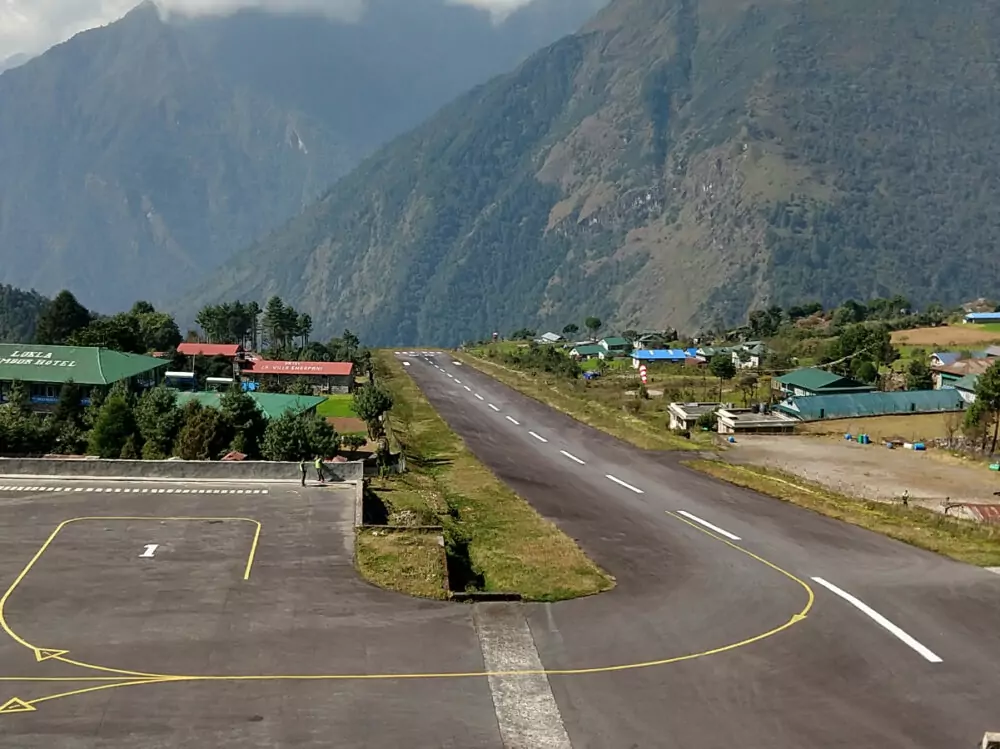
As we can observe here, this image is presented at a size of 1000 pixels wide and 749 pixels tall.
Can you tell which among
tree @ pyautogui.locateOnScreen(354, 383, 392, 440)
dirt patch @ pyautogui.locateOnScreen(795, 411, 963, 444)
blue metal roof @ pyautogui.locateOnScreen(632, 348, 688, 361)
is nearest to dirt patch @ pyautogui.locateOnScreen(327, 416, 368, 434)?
tree @ pyautogui.locateOnScreen(354, 383, 392, 440)

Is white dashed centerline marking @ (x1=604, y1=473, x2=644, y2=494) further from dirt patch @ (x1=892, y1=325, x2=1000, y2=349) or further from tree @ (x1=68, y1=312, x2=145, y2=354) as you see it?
dirt patch @ (x1=892, y1=325, x2=1000, y2=349)

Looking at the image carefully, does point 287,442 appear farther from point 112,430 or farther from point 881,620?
point 881,620

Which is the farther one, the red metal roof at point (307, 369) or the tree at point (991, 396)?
the red metal roof at point (307, 369)

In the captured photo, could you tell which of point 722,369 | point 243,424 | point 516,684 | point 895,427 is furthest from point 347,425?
point 516,684

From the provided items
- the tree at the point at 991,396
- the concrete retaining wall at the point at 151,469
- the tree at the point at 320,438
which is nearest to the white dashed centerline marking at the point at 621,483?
→ the concrete retaining wall at the point at 151,469

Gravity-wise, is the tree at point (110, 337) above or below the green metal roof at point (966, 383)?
above

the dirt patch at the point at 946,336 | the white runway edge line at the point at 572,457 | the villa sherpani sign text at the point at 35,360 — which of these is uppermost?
the dirt patch at the point at 946,336

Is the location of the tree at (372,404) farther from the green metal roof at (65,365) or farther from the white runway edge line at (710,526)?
the white runway edge line at (710,526)
